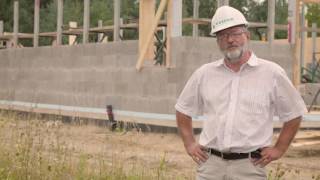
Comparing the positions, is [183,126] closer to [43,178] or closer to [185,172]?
[43,178]

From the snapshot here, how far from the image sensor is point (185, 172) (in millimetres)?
7707

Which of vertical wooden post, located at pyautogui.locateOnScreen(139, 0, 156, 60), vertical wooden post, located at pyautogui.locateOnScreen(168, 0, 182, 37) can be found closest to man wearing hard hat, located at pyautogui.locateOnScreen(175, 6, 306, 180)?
vertical wooden post, located at pyautogui.locateOnScreen(168, 0, 182, 37)

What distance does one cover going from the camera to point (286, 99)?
364 centimetres

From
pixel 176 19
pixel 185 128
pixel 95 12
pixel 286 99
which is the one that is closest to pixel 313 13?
pixel 95 12

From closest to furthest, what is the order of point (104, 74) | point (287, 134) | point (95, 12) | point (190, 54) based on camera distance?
1. point (287, 134)
2. point (190, 54)
3. point (104, 74)
4. point (95, 12)

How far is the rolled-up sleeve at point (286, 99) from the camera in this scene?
363cm

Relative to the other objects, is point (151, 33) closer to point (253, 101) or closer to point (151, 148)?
point (151, 148)

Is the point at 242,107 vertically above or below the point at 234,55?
below

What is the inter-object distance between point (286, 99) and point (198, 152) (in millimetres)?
612

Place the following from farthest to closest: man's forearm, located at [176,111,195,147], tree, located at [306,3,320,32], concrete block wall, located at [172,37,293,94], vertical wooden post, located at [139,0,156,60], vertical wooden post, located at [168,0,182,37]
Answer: tree, located at [306,3,320,32] → vertical wooden post, located at [139,0,156,60] → vertical wooden post, located at [168,0,182,37] → concrete block wall, located at [172,37,293,94] → man's forearm, located at [176,111,195,147]

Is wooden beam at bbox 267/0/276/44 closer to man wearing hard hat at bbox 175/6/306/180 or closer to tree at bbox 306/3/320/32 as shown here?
man wearing hard hat at bbox 175/6/306/180

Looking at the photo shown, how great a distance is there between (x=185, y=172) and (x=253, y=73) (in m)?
4.22

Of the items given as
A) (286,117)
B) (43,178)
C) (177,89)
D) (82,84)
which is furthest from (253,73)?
(82,84)

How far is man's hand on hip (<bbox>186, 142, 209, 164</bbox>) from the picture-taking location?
3.77 metres
